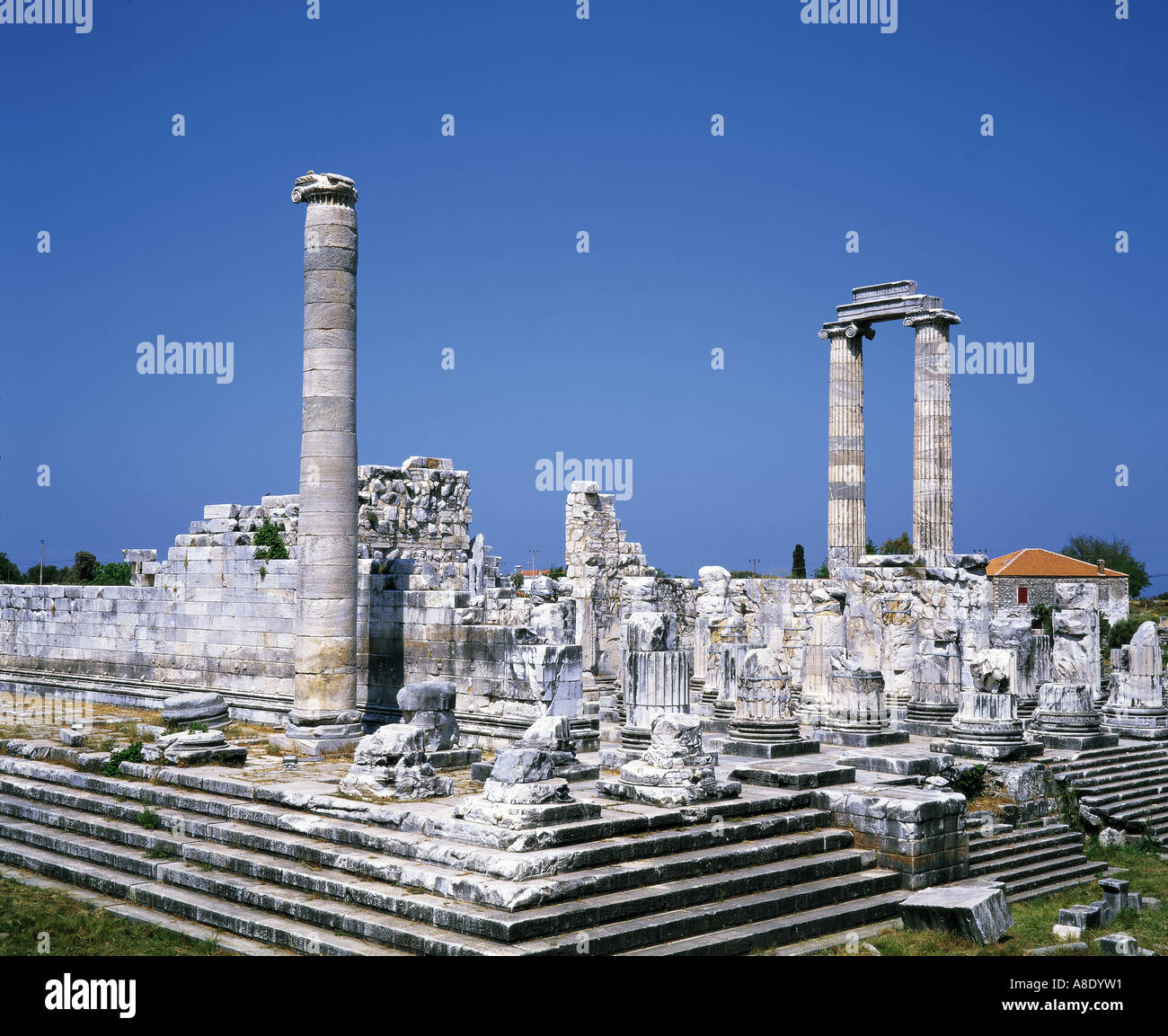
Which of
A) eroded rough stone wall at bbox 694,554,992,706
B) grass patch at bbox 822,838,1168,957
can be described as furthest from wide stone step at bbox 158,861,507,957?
eroded rough stone wall at bbox 694,554,992,706

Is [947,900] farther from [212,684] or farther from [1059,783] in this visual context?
[212,684]

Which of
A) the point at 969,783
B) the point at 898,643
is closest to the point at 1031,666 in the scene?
the point at 898,643

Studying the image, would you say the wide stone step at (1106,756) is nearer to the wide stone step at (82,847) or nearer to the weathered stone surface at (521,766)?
the weathered stone surface at (521,766)

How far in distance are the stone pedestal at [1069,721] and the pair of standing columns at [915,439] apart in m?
7.76

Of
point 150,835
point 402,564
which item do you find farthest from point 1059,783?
point 150,835

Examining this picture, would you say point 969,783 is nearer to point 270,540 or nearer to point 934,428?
point 270,540

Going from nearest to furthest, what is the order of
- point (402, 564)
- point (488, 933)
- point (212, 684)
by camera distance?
point (488, 933)
point (402, 564)
point (212, 684)

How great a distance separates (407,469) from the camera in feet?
68.0

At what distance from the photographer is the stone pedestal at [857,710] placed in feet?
51.0

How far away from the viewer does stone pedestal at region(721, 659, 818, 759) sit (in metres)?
14.1

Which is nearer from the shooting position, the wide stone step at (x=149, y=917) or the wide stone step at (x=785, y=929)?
the wide stone step at (x=785, y=929)

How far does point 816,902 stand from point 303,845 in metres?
4.33

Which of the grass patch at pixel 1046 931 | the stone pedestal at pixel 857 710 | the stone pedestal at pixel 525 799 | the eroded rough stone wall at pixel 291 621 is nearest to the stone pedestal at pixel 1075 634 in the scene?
the stone pedestal at pixel 857 710

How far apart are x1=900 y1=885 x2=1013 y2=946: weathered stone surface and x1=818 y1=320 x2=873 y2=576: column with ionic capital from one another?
1618 centimetres
